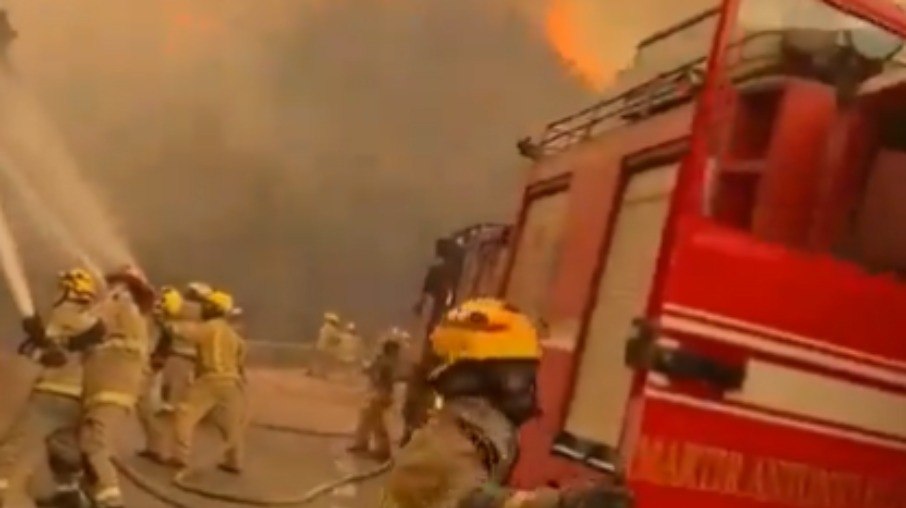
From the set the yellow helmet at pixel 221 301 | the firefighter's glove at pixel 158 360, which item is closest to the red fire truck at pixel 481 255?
the yellow helmet at pixel 221 301

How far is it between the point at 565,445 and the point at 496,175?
78cm

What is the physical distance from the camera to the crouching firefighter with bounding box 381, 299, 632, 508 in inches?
75.6

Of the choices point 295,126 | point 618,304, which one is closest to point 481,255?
point 295,126

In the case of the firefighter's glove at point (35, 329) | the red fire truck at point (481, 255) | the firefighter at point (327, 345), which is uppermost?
the red fire truck at point (481, 255)

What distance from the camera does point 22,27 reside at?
2.83 meters

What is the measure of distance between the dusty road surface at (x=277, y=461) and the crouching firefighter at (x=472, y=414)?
0.93 meters

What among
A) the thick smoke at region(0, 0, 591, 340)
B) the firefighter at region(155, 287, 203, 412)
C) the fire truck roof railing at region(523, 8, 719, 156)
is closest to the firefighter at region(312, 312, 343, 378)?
the thick smoke at region(0, 0, 591, 340)

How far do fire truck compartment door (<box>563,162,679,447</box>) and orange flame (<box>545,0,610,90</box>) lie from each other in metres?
0.63

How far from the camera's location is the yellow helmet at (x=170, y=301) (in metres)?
2.89

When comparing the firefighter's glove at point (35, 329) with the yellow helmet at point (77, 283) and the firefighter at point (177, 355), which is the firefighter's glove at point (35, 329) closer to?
the yellow helmet at point (77, 283)

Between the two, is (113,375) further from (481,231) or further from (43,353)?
(481,231)

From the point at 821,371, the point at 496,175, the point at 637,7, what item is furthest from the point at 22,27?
the point at 821,371

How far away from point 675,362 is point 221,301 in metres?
1.14

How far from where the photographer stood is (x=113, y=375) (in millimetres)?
2875
